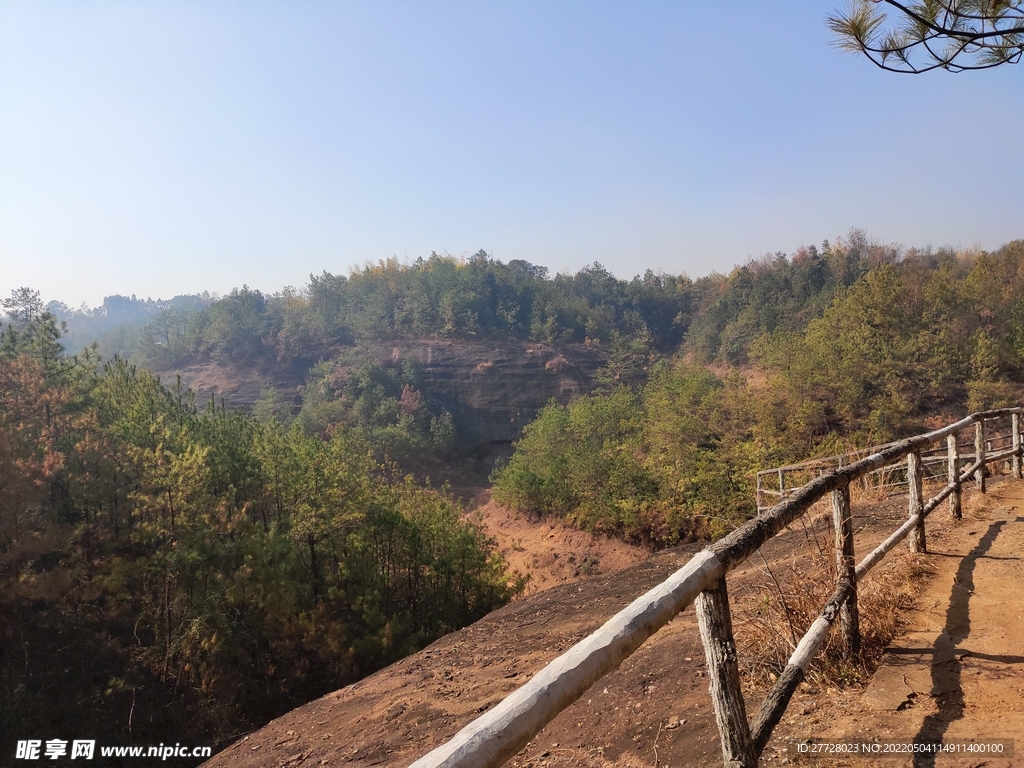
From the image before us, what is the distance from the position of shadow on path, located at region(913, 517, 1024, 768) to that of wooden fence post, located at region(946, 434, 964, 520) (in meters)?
1.20

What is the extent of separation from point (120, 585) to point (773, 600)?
14343 millimetres

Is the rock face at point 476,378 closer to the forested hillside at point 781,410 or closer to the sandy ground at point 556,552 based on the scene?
the forested hillside at point 781,410

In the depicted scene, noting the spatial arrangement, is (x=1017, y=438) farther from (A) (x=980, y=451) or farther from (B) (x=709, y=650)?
(B) (x=709, y=650)

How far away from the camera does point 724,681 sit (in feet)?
5.81

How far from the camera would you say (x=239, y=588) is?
44.7 feet

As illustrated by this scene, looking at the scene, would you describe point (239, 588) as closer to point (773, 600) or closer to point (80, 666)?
point (80, 666)

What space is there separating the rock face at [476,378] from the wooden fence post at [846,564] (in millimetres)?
46074

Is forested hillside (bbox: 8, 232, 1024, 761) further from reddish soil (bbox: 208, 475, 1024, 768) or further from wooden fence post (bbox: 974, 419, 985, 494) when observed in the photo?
wooden fence post (bbox: 974, 419, 985, 494)

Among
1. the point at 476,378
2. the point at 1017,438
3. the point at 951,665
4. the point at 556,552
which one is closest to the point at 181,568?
the point at 556,552

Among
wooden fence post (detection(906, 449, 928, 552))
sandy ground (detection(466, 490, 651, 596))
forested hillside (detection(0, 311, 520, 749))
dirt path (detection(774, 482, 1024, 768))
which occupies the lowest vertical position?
sandy ground (detection(466, 490, 651, 596))

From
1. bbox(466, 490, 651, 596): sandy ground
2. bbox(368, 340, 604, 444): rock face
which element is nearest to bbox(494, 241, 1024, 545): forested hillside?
bbox(466, 490, 651, 596): sandy ground

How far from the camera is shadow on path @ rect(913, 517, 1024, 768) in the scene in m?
2.26

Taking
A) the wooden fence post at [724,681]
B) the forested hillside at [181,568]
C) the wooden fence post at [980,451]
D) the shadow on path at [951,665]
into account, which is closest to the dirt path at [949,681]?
the shadow on path at [951,665]

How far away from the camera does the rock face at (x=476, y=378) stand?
50125mm
